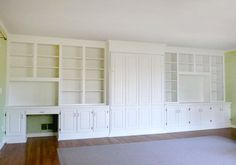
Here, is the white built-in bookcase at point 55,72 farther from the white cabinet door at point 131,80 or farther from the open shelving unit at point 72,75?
the white cabinet door at point 131,80

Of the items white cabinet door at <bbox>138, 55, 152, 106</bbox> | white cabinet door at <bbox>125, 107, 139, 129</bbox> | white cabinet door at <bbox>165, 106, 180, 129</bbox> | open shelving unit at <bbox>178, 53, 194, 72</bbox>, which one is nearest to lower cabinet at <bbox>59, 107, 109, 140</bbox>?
white cabinet door at <bbox>125, 107, 139, 129</bbox>

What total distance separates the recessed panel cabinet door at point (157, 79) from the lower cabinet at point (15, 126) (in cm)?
337

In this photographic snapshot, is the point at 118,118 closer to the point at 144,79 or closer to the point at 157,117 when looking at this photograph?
the point at 157,117

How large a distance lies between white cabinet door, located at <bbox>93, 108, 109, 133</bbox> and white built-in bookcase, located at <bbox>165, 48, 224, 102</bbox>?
1.99m

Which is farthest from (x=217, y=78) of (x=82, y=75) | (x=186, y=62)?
(x=82, y=75)

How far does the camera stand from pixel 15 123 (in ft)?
15.5

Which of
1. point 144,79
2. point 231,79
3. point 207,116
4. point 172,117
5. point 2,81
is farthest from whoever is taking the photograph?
point 231,79

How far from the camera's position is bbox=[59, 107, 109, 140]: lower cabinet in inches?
199

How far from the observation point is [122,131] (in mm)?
5430

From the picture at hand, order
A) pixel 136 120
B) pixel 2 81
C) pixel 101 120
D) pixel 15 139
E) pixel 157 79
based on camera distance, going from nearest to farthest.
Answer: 1. pixel 2 81
2. pixel 15 139
3. pixel 101 120
4. pixel 136 120
5. pixel 157 79

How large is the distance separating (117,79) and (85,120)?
1344mm

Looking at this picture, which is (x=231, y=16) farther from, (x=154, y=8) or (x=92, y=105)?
(x=92, y=105)

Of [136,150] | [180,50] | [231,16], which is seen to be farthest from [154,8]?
[180,50]

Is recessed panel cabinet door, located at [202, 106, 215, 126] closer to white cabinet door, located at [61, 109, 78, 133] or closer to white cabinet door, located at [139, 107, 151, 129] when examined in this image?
white cabinet door, located at [139, 107, 151, 129]
